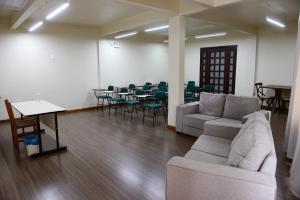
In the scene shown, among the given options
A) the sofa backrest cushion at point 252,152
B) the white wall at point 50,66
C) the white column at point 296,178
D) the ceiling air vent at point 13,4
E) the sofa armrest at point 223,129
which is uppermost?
the ceiling air vent at point 13,4

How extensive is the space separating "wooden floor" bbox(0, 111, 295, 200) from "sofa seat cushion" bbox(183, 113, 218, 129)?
315mm

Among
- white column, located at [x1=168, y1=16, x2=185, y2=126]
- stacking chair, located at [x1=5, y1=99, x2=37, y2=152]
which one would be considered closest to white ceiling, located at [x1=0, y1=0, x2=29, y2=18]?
stacking chair, located at [x1=5, y1=99, x2=37, y2=152]

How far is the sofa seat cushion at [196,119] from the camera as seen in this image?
4266 millimetres

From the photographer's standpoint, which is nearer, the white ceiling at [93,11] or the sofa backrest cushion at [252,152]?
the sofa backrest cushion at [252,152]

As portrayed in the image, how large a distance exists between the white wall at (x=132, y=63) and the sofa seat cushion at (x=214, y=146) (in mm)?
5667

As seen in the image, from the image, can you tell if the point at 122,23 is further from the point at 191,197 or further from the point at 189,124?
the point at 191,197

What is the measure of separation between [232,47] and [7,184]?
26.7 feet

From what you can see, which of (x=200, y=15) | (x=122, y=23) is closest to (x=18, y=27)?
(x=122, y=23)

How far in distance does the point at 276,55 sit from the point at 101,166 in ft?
22.9

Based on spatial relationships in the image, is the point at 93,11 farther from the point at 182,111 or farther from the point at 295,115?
the point at 295,115

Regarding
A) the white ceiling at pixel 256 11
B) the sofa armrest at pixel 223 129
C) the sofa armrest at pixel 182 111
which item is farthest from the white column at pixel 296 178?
the white ceiling at pixel 256 11

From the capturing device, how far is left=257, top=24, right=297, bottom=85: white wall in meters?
6.95

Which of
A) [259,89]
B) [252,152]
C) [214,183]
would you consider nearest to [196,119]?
[252,152]

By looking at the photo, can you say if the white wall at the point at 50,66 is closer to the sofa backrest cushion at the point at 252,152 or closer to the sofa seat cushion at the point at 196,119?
the sofa seat cushion at the point at 196,119
